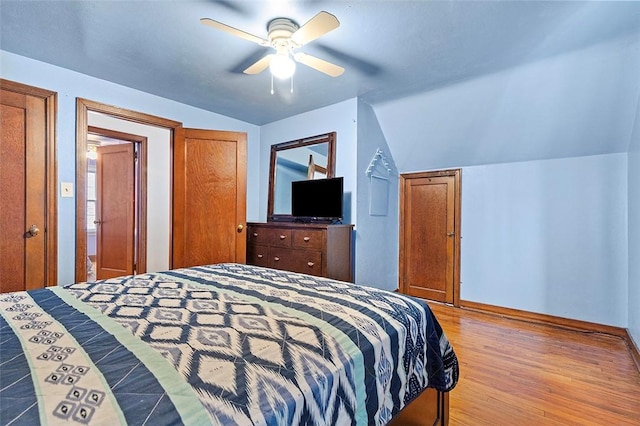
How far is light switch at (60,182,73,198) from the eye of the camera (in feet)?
8.90

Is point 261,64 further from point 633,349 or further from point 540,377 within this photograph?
point 633,349

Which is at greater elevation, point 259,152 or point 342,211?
point 259,152

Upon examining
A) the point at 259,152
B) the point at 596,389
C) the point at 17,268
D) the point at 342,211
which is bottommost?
the point at 596,389

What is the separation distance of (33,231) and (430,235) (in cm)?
403

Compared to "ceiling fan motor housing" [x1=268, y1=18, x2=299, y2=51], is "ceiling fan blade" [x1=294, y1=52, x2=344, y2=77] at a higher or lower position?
lower

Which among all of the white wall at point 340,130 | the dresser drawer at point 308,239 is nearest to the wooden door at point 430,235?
the white wall at point 340,130

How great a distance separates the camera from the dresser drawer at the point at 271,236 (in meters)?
3.32

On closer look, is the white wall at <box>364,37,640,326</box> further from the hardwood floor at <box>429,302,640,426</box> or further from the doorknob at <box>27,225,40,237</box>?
the doorknob at <box>27,225,40,237</box>

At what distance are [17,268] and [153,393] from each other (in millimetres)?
2803

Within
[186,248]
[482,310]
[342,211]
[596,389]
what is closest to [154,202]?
[186,248]

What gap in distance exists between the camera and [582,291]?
3014 millimetres

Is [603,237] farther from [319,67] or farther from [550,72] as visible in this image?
[319,67]

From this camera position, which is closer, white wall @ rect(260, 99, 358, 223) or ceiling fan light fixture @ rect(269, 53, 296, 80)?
ceiling fan light fixture @ rect(269, 53, 296, 80)

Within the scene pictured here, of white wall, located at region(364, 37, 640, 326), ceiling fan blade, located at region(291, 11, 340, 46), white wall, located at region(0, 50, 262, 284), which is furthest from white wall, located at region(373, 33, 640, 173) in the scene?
white wall, located at region(0, 50, 262, 284)
